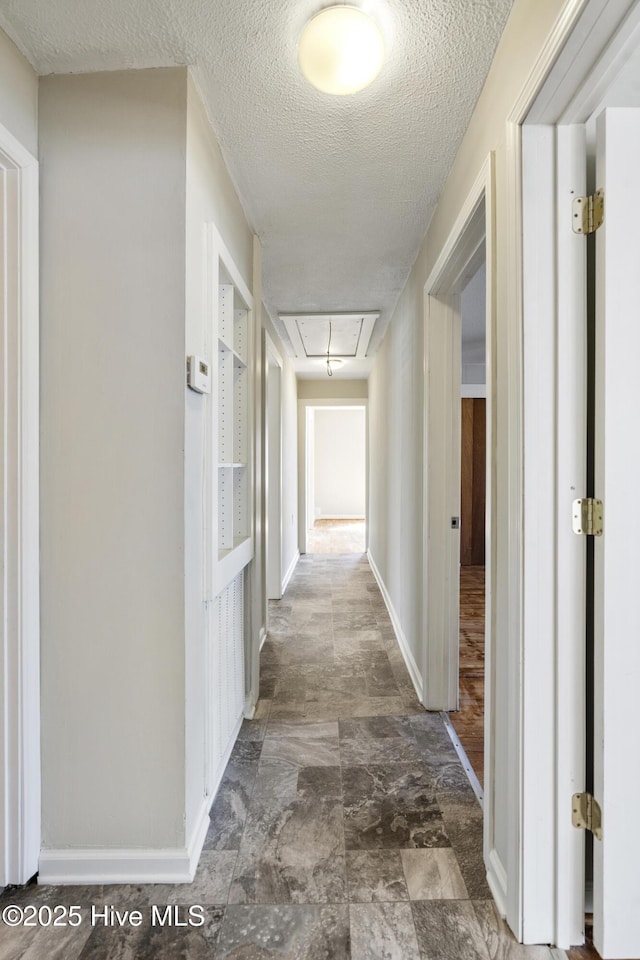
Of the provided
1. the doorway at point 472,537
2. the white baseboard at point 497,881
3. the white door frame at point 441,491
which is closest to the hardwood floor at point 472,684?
the doorway at point 472,537

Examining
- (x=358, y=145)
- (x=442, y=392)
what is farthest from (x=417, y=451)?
(x=358, y=145)

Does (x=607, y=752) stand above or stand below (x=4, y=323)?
below

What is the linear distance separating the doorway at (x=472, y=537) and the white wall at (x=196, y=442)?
1.08 m

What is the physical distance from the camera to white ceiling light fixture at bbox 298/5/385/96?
3.84ft

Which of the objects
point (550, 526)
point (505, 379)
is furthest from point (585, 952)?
point (505, 379)

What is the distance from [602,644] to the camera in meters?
1.12

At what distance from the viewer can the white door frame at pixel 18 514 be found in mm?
1290

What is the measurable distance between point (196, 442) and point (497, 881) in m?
1.53

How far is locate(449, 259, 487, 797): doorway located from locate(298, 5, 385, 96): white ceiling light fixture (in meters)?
1.02

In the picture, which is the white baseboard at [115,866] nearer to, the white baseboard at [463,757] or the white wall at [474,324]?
the white baseboard at [463,757]

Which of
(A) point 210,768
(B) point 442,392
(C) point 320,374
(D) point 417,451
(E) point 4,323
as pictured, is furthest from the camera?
(C) point 320,374

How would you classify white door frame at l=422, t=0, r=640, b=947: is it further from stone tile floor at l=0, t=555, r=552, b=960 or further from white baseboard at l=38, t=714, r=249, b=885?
white baseboard at l=38, t=714, r=249, b=885

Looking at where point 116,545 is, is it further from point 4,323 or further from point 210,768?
point 210,768

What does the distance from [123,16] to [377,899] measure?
96.2 inches
